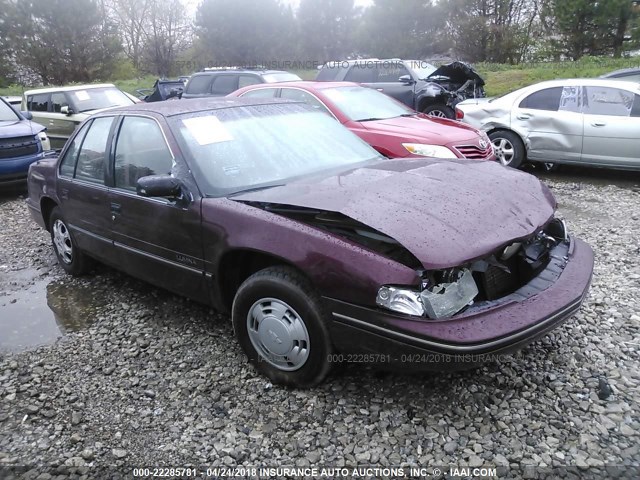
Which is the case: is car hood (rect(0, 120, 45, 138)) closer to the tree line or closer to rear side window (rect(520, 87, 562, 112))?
rear side window (rect(520, 87, 562, 112))

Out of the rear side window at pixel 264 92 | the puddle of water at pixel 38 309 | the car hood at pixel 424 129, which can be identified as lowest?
the puddle of water at pixel 38 309

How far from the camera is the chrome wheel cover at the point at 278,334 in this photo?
2863 mm

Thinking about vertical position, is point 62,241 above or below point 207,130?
below

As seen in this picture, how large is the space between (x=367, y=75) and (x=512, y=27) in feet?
51.7

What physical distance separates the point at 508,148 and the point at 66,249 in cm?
659

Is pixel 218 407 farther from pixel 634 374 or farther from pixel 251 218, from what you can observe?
pixel 634 374

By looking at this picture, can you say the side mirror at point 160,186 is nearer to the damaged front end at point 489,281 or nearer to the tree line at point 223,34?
the damaged front end at point 489,281

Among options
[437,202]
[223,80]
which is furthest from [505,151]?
[223,80]

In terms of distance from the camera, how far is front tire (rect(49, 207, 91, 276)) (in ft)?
15.8

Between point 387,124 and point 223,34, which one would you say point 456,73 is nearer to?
point 387,124

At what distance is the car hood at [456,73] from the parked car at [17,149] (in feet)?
27.4

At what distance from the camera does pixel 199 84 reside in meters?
12.4

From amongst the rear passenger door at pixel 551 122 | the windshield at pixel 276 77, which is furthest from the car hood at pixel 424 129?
the windshield at pixel 276 77

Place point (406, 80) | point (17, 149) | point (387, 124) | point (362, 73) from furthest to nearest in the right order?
point (362, 73)
point (406, 80)
point (17, 149)
point (387, 124)
